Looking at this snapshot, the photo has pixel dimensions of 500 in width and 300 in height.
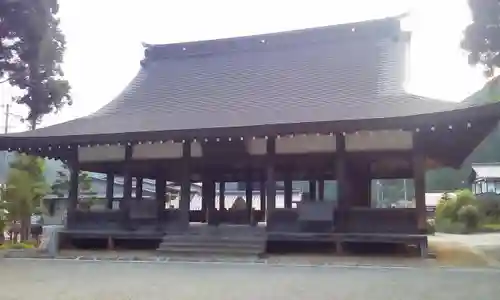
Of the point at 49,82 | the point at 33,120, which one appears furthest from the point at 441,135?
the point at 33,120

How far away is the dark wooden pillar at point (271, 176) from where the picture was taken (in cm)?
1206

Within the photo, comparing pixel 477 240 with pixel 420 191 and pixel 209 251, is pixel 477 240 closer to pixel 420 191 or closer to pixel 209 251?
pixel 420 191

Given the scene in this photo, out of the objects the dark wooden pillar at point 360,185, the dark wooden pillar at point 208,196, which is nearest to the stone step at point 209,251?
the dark wooden pillar at point 360,185

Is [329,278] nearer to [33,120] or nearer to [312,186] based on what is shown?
[312,186]

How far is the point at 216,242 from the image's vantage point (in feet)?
39.0

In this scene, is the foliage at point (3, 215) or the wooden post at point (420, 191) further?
the foliage at point (3, 215)

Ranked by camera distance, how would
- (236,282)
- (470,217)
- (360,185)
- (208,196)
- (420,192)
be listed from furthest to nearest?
(470,217), (208,196), (360,185), (420,192), (236,282)

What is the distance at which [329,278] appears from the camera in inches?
312

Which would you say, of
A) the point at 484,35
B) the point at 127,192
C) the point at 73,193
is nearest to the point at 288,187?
the point at 127,192

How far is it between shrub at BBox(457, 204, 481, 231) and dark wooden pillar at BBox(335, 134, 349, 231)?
1552cm

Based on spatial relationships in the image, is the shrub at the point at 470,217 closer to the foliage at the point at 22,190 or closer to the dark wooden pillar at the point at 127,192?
the dark wooden pillar at the point at 127,192

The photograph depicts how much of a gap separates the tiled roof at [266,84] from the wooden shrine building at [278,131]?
5 centimetres

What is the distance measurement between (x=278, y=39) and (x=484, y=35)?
6567mm

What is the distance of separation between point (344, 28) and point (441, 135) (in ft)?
19.8
